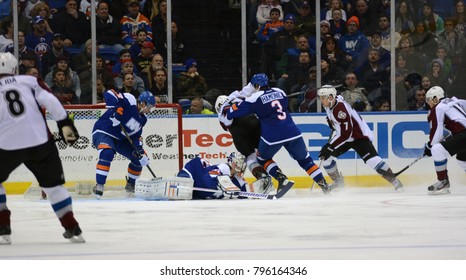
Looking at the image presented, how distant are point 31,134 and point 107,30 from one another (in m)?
7.15

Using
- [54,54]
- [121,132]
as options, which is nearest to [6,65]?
[121,132]

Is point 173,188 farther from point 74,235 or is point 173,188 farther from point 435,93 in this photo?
point 74,235

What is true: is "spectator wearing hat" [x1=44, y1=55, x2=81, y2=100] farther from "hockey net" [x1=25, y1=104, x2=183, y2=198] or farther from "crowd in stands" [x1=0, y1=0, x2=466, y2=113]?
"hockey net" [x1=25, y1=104, x2=183, y2=198]

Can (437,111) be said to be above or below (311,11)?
below

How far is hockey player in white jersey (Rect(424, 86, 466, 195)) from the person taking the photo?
1228cm

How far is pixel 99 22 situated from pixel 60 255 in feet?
25.7

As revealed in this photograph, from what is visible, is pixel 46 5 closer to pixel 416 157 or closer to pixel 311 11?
pixel 311 11

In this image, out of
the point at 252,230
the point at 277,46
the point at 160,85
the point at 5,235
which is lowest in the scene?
the point at 252,230

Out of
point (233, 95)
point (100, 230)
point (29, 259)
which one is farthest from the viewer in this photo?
point (233, 95)

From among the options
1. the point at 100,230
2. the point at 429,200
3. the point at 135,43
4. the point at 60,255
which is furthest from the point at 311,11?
the point at 60,255

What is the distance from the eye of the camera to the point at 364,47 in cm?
1447

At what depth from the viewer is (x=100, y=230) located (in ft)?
26.0

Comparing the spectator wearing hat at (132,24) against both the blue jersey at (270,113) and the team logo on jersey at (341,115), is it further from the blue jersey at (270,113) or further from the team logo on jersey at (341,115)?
the team logo on jersey at (341,115)

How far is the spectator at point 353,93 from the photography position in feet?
46.7
